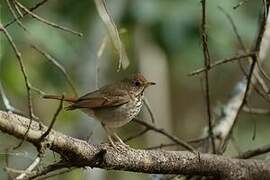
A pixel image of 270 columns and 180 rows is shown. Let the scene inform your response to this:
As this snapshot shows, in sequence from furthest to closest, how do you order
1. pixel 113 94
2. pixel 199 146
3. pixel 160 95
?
pixel 160 95
pixel 199 146
pixel 113 94

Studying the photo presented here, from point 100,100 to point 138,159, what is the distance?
92cm

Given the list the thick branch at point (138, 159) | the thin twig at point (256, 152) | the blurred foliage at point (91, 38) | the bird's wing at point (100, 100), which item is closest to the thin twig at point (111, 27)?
the thick branch at point (138, 159)

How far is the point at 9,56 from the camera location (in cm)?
570

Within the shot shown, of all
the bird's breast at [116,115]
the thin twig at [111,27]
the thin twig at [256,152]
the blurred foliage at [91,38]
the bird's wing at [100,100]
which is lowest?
the thin twig at [256,152]

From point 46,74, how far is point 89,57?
0.38 m

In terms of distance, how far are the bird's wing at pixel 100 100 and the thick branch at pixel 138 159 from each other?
2.34ft

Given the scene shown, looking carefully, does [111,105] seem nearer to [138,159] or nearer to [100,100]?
[100,100]

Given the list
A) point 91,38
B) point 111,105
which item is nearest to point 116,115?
point 111,105

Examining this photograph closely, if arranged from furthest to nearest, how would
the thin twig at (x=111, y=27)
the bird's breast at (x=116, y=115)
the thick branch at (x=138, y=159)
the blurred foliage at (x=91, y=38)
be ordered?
the blurred foliage at (x=91, y=38), the bird's breast at (x=116, y=115), the thin twig at (x=111, y=27), the thick branch at (x=138, y=159)

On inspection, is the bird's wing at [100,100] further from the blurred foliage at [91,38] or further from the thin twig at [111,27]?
the thin twig at [111,27]

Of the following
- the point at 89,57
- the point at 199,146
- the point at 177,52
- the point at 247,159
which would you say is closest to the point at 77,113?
the point at 89,57

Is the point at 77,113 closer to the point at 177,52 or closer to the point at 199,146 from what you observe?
the point at 177,52

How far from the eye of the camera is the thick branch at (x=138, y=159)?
290 centimetres

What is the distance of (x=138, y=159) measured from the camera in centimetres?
349
